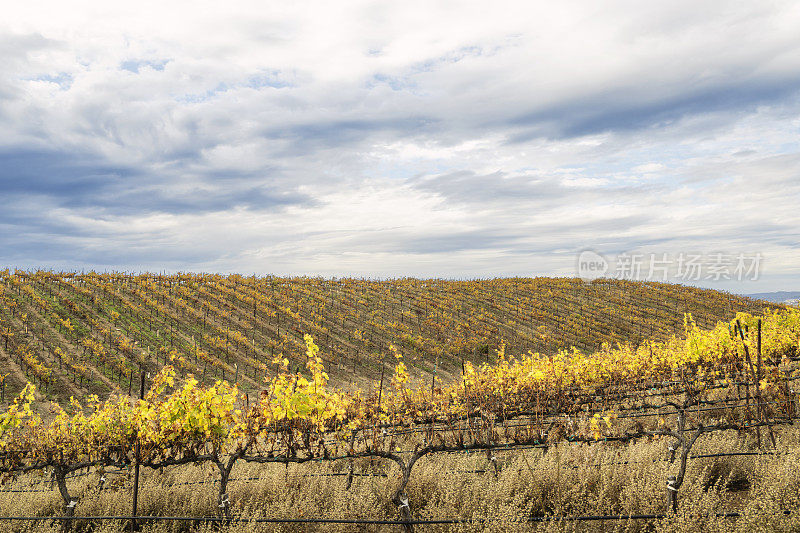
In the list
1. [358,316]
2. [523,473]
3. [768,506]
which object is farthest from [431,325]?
→ [768,506]

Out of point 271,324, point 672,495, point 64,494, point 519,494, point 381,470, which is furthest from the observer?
point 271,324

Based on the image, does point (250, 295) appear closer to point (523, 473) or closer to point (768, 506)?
point (523, 473)

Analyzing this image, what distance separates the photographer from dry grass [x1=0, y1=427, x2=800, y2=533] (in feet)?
18.6

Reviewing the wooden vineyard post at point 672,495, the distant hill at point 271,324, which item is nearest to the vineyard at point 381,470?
the wooden vineyard post at point 672,495

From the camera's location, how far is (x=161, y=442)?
7.75 metres

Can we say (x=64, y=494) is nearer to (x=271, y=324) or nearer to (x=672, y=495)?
(x=672, y=495)

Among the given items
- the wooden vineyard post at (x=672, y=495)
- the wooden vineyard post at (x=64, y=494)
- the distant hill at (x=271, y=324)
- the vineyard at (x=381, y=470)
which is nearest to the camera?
the wooden vineyard post at (x=672, y=495)

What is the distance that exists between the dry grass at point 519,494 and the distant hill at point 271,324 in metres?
5.74

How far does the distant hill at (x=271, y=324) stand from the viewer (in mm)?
21031

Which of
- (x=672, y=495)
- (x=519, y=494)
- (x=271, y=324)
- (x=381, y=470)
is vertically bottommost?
(x=381, y=470)

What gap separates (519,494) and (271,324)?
24.5 m

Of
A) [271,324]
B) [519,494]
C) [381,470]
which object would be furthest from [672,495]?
[271,324]

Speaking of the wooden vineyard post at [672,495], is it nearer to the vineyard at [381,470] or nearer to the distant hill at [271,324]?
the vineyard at [381,470]

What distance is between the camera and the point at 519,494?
21.5 feet
